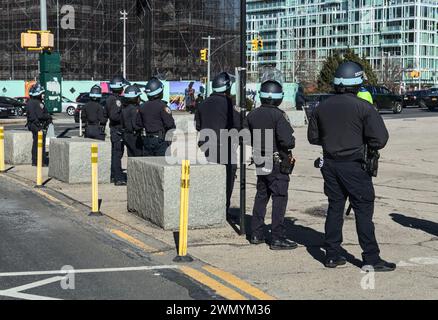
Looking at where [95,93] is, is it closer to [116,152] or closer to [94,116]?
[94,116]

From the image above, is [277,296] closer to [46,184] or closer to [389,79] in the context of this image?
[46,184]

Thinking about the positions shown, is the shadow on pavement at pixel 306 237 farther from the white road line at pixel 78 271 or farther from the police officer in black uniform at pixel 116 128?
the police officer in black uniform at pixel 116 128

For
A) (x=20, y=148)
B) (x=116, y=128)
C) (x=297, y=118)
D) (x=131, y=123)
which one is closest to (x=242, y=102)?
(x=131, y=123)

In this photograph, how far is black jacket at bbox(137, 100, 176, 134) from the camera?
1112cm

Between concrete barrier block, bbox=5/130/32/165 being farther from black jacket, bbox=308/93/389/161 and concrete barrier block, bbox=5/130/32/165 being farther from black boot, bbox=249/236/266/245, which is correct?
black jacket, bbox=308/93/389/161

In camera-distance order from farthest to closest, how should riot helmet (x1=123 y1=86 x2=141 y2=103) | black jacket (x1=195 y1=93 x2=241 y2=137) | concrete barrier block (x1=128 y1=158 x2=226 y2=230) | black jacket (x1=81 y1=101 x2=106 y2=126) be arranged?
1. black jacket (x1=81 y1=101 x2=106 y2=126)
2. riot helmet (x1=123 y1=86 x2=141 y2=103)
3. black jacket (x1=195 y1=93 x2=241 y2=137)
4. concrete barrier block (x1=128 y1=158 x2=226 y2=230)

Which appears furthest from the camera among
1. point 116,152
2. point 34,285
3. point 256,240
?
point 116,152

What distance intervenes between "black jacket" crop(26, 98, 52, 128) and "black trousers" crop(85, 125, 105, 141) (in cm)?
171

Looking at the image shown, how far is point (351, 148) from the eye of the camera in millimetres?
6520

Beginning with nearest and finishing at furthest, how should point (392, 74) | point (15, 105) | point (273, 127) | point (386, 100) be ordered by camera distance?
point (273, 127), point (386, 100), point (15, 105), point (392, 74)

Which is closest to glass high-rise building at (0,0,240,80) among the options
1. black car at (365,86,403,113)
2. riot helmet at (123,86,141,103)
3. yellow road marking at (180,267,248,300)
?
black car at (365,86,403,113)

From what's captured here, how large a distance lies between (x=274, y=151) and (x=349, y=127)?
1226 millimetres

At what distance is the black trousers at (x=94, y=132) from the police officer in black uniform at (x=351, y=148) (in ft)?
28.2
